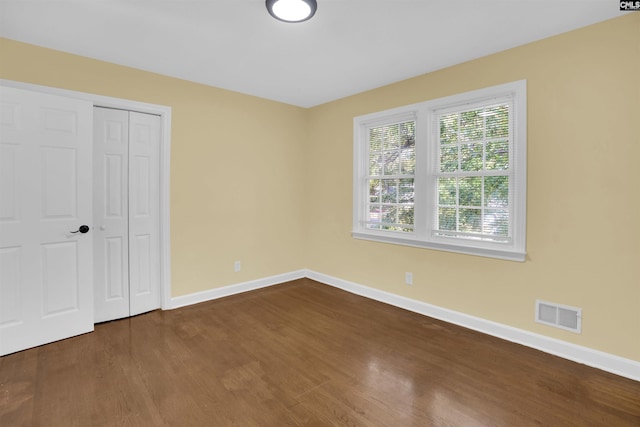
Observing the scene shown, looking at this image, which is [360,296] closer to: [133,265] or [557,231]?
[557,231]

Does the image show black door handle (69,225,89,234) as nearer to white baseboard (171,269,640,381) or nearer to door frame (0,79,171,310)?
A: door frame (0,79,171,310)

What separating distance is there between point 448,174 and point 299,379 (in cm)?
239

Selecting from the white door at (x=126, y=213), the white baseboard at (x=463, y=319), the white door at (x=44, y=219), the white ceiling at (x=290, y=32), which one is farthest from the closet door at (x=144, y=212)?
the white ceiling at (x=290, y=32)

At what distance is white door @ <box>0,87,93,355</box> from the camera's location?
8.36ft

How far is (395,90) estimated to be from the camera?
12.1 feet

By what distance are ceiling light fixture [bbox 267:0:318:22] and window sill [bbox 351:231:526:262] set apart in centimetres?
244

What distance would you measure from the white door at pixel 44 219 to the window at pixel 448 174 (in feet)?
9.74

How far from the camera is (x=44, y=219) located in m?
2.71

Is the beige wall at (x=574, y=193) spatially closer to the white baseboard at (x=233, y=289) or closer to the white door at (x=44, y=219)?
the white baseboard at (x=233, y=289)

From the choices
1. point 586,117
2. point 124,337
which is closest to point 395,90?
point 586,117

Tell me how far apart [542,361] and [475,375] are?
641 millimetres

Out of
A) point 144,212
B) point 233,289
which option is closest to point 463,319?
point 233,289

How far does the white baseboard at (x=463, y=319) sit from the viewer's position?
2346 millimetres

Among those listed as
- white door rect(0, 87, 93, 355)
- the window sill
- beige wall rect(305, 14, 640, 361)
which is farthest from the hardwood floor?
the window sill
